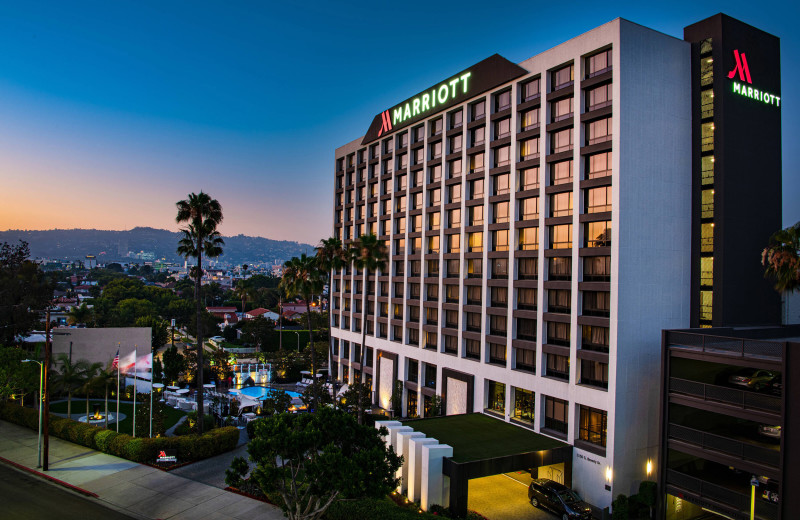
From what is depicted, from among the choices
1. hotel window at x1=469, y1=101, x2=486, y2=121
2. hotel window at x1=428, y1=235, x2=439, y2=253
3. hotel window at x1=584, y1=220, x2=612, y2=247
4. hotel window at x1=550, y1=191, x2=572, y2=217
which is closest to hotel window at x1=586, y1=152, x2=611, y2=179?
hotel window at x1=550, y1=191, x2=572, y2=217

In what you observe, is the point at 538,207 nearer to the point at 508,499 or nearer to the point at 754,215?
the point at 754,215

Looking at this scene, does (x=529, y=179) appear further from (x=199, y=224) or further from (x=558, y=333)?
(x=199, y=224)

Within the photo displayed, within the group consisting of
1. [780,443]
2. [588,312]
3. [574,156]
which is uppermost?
[574,156]

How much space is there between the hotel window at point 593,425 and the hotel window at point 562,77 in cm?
2586

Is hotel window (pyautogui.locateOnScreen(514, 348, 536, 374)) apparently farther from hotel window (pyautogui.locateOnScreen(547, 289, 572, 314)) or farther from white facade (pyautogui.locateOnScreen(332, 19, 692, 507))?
hotel window (pyautogui.locateOnScreen(547, 289, 572, 314))

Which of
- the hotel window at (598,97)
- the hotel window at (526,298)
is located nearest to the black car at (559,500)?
the hotel window at (526,298)

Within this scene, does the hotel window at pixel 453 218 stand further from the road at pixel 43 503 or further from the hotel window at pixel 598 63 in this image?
the road at pixel 43 503

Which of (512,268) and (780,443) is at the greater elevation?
(512,268)

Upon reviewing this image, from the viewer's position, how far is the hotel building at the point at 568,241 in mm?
35781

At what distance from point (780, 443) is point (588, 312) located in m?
14.1

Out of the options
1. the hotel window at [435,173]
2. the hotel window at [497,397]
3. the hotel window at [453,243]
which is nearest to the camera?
the hotel window at [497,397]

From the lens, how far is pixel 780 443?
26.5 meters

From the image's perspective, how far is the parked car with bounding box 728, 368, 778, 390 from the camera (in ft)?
94.6

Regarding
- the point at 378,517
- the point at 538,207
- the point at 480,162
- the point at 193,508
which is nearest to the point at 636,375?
the point at 538,207
